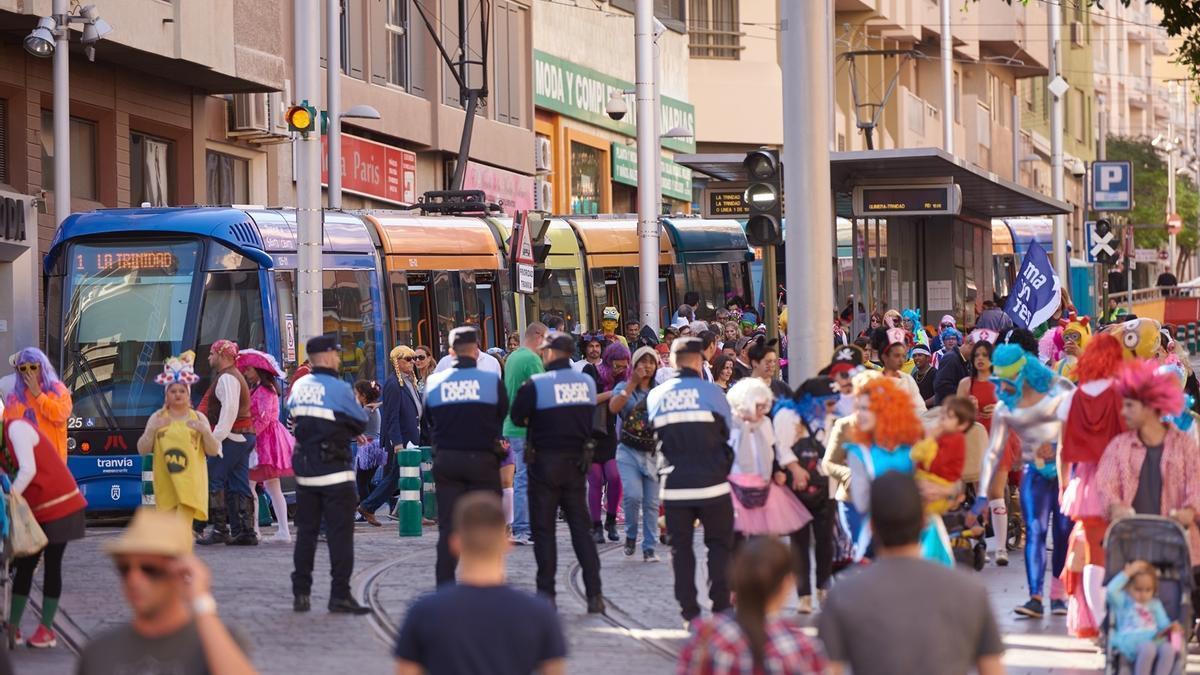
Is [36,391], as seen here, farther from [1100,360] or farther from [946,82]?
[946,82]

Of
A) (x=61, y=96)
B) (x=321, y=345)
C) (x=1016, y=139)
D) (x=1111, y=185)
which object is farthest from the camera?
(x=1016, y=139)

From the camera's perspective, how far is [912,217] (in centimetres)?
3102

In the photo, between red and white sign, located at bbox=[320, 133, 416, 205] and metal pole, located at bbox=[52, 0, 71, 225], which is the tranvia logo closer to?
metal pole, located at bbox=[52, 0, 71, 225]

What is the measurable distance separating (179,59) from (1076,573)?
18.5 meters

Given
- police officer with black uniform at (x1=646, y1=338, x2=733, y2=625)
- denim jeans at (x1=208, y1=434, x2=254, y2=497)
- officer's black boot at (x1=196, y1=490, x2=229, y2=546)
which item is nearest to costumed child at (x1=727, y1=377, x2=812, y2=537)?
police officer with black uniform at (x1=646, y1=338, x2=733, y2=625)

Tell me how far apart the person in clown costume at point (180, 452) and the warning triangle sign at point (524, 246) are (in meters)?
7.87

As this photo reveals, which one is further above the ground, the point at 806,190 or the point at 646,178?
the point at 646,178

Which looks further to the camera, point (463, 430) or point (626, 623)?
point (463, 430)

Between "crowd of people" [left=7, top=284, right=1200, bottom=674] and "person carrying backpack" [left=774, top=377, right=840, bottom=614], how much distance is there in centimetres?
2

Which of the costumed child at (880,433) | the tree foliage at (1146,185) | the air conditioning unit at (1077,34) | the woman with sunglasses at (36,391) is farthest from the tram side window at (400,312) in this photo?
the tree foliage at (1146,185)

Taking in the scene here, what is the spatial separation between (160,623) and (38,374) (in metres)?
9.31

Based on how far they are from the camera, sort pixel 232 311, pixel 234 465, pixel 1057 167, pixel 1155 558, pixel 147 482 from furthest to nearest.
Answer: pixel 1057 167
pixel 232 311
pixel 147 482
pixel 234 465
pixel 1155 558

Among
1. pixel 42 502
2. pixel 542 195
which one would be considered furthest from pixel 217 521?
pixel 542 195

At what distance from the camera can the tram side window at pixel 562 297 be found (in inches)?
1136
